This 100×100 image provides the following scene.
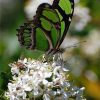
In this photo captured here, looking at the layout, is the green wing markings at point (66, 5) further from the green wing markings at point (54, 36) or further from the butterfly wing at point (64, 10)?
the green wing markings at point (54, 36)

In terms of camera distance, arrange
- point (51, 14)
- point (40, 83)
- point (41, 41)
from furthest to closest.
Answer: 1. point (41, 41)
2. point (51, 14)
3. point (40, 83)

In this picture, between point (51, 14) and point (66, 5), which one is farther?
point (51, 14)

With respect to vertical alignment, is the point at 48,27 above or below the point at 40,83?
above

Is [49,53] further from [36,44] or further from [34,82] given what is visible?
[34,82]

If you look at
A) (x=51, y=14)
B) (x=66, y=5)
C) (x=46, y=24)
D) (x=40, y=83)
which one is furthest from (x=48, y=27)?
(x=40, y=83)

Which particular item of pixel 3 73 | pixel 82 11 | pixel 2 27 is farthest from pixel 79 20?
pixel 3 73

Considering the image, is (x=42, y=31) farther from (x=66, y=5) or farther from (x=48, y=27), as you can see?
(x=66, y=5)
